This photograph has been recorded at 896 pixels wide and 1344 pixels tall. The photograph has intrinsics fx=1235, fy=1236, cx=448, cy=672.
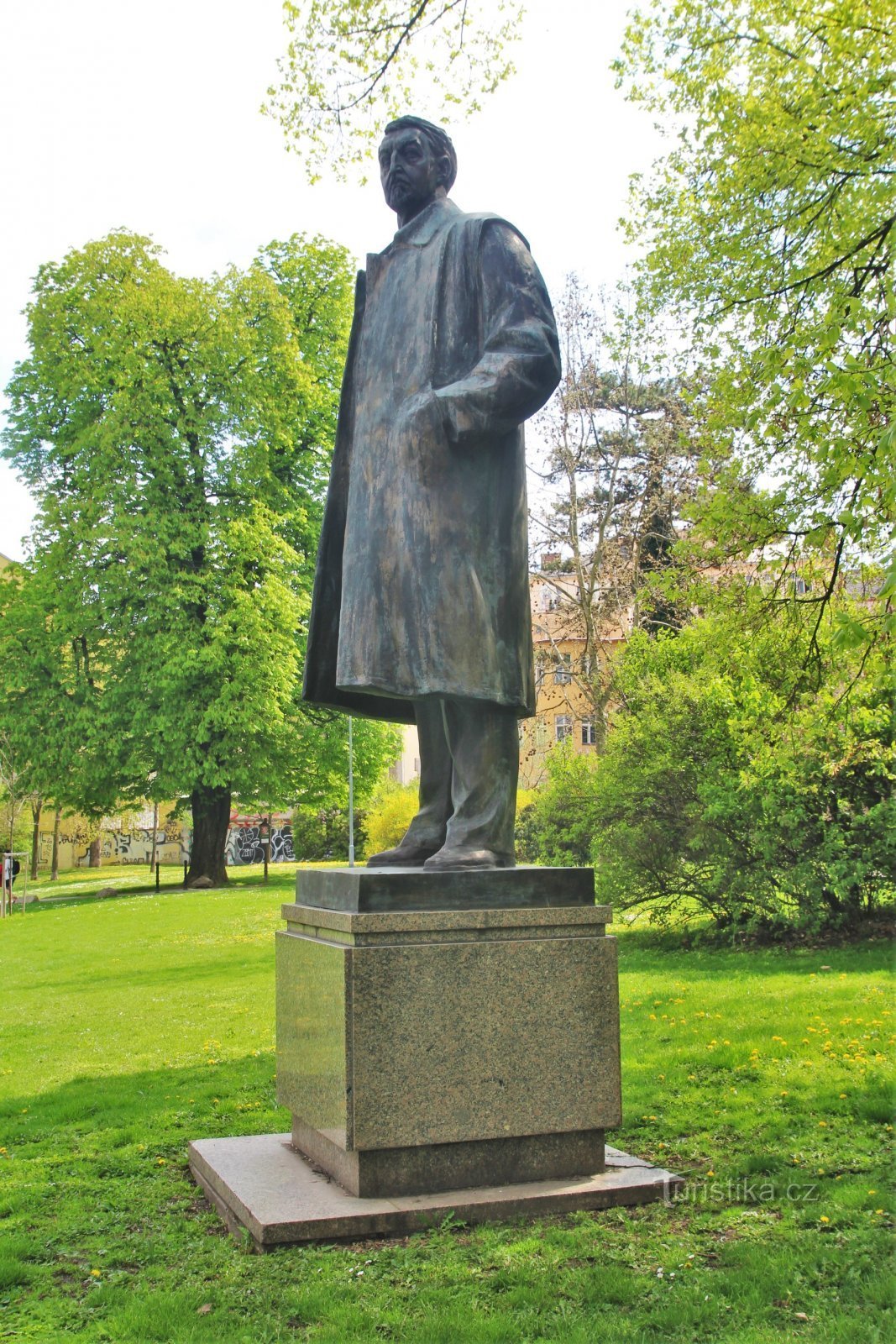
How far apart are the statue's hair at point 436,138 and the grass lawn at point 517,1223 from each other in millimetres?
4267

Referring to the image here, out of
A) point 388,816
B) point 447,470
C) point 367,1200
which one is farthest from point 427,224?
point 388,816

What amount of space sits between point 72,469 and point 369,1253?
25883 millimetres

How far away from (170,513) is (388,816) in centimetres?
1243

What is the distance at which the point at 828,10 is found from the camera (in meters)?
11.3

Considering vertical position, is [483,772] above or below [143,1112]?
above

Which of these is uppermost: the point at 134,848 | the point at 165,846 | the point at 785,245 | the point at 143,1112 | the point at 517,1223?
the point at 785,245

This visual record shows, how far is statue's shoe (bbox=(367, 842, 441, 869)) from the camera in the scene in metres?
5.09

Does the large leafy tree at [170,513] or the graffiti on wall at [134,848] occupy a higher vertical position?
the large leafy tree at [170,513]

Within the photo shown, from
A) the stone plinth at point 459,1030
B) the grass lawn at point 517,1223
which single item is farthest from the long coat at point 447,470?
the grass lawn at point 517,1223

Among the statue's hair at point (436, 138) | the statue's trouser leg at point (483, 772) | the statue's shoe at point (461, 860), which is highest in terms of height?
the statue's hair at point (436, 138)

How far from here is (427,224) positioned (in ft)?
17.4

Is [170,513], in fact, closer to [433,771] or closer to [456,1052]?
[433,771]

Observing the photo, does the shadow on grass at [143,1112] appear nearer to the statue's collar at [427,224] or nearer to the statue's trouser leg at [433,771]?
the statue's trouser leg at [433,771]

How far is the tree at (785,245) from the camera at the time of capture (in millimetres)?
9805
